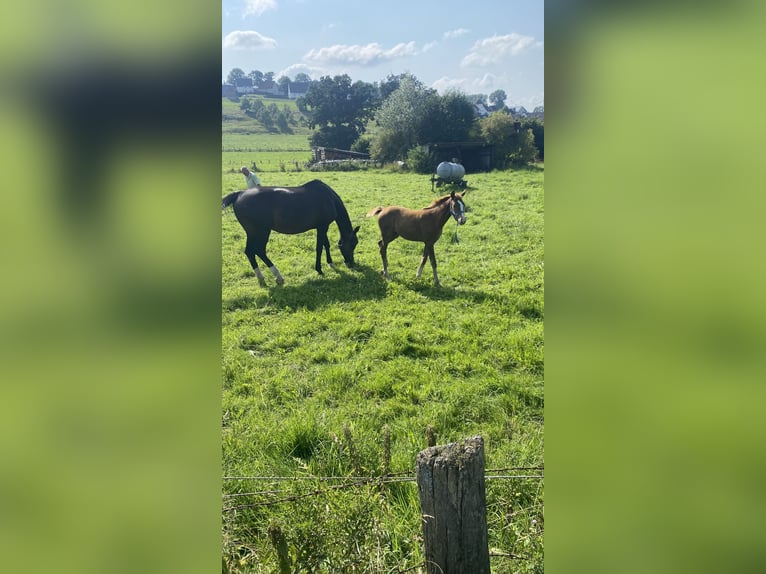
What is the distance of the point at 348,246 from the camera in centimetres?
408

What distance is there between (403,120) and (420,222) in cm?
83

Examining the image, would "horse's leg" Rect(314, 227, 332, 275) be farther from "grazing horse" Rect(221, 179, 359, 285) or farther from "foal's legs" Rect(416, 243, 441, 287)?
"foal's legs" Rect(416, 243, 441, 287)

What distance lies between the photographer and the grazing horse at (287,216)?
388 centimetres

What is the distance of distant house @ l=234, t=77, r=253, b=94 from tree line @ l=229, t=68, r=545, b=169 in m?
0.04

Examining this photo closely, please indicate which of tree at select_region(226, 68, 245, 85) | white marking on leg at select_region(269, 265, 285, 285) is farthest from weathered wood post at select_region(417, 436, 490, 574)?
white marking on leg at select_region(269, 265, 285, 285)

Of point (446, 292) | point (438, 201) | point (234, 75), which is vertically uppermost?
point (234, 75)

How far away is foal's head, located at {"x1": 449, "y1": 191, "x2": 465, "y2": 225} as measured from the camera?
3697 millimetres

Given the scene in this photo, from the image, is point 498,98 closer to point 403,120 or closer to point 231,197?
point 403,120

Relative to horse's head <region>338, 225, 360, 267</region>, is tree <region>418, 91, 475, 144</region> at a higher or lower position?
higher

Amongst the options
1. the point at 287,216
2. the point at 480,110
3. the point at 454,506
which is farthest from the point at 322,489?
the point at 287,216
